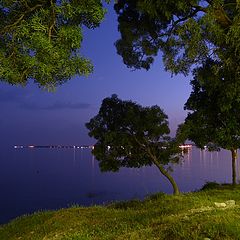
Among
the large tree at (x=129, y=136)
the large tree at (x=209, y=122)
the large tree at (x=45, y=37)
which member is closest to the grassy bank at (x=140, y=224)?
the large tree at (x=45, y=37)

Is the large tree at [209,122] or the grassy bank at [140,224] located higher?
the large tree at [209,122]

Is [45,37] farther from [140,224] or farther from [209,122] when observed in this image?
[209,122]

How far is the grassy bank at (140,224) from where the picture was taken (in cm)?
937

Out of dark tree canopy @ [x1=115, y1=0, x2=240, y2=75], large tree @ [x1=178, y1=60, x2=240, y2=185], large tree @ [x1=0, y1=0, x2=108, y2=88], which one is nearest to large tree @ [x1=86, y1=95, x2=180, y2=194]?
large tree @ [x1=178, y1=60, x2=240, y2=185]

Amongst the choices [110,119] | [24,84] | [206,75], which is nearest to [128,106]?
[110,119]

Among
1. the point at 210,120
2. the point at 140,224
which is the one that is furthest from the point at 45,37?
the point at 210,120

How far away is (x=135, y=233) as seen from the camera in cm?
1028

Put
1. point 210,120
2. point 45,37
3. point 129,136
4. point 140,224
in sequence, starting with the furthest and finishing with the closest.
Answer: point 129,136, point 210,120, point 140,224, point 45,37

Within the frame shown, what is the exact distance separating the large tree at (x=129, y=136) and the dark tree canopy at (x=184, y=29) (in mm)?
14240

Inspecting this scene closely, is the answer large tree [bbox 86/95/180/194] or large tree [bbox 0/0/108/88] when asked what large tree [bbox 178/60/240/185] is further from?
large tree [bbox 0/0/108/88]

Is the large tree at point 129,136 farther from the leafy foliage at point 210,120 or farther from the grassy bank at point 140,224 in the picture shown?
the grassy bank at point 140,224

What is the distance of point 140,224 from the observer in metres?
11.9

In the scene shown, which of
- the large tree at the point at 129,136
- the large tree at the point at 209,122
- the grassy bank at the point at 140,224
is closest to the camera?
the grassy bank at the point at 140,224

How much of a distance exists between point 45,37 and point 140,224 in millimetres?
5358
